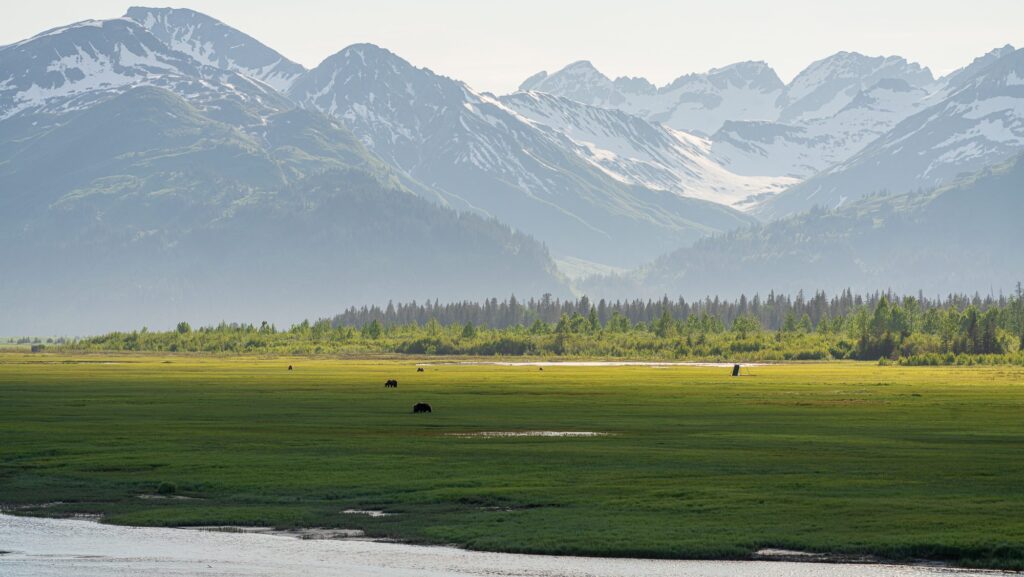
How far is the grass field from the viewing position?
142ft

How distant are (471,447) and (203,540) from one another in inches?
874

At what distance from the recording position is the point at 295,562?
40.3 metres

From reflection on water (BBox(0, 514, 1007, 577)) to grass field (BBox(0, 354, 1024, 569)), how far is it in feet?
4.07

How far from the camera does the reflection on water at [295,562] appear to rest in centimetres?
3894

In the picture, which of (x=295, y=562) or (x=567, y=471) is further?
(x=567, y=471)

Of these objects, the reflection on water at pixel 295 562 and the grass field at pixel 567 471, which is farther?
the grass field at pixel 567 471

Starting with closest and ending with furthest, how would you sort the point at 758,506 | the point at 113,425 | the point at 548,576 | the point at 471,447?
the point at 548,576 < the point at 758,506 < the point at 471,447 < the point at 113,425

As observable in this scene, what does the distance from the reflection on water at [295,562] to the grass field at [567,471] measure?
124cm

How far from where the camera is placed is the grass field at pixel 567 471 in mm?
43281

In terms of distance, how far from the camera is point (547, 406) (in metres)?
97.4

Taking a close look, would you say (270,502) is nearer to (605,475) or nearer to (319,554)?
(319,554)

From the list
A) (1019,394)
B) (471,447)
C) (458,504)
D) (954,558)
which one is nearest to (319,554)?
(458,504)

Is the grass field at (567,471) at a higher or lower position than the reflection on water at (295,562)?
higher

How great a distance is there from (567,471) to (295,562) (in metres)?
17.3
